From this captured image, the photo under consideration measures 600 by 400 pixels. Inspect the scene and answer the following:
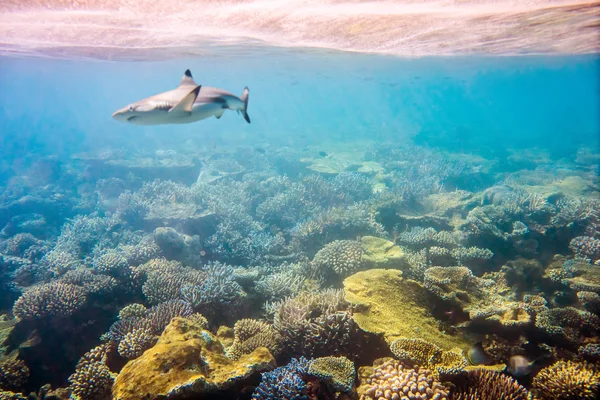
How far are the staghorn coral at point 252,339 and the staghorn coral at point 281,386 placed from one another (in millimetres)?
810

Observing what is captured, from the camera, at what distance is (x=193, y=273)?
675 cm

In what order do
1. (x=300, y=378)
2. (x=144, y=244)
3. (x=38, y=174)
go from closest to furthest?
(x=300, y=378), (x=144, y=244), (x=38, y=174)

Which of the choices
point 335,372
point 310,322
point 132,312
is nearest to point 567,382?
point 335,372

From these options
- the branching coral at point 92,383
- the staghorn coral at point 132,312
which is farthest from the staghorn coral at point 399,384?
the staghorn coral at point 132,312

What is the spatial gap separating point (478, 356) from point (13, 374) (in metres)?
8.10

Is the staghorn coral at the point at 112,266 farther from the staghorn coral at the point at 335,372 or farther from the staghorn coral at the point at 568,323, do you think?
the staghorn coral at the point at 568,323

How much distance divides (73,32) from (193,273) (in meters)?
12.7

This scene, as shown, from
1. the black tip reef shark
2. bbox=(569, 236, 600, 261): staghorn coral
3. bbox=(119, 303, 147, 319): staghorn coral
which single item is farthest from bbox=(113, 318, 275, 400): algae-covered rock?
bbox=(569, 236, 600, 261): staghorn coral

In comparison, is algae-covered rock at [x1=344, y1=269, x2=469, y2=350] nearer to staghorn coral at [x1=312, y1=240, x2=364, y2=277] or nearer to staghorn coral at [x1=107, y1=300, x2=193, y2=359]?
staghorn coral at [x1=312, y1=240, x2=364, y2=277]

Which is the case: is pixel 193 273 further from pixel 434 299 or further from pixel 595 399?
pixel 595 399

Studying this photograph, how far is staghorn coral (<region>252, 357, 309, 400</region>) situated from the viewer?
3306 millimetres

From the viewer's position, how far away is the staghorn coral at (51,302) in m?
5.72

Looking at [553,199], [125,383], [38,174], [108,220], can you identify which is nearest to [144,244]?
[108,220]

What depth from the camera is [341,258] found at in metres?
6.86
